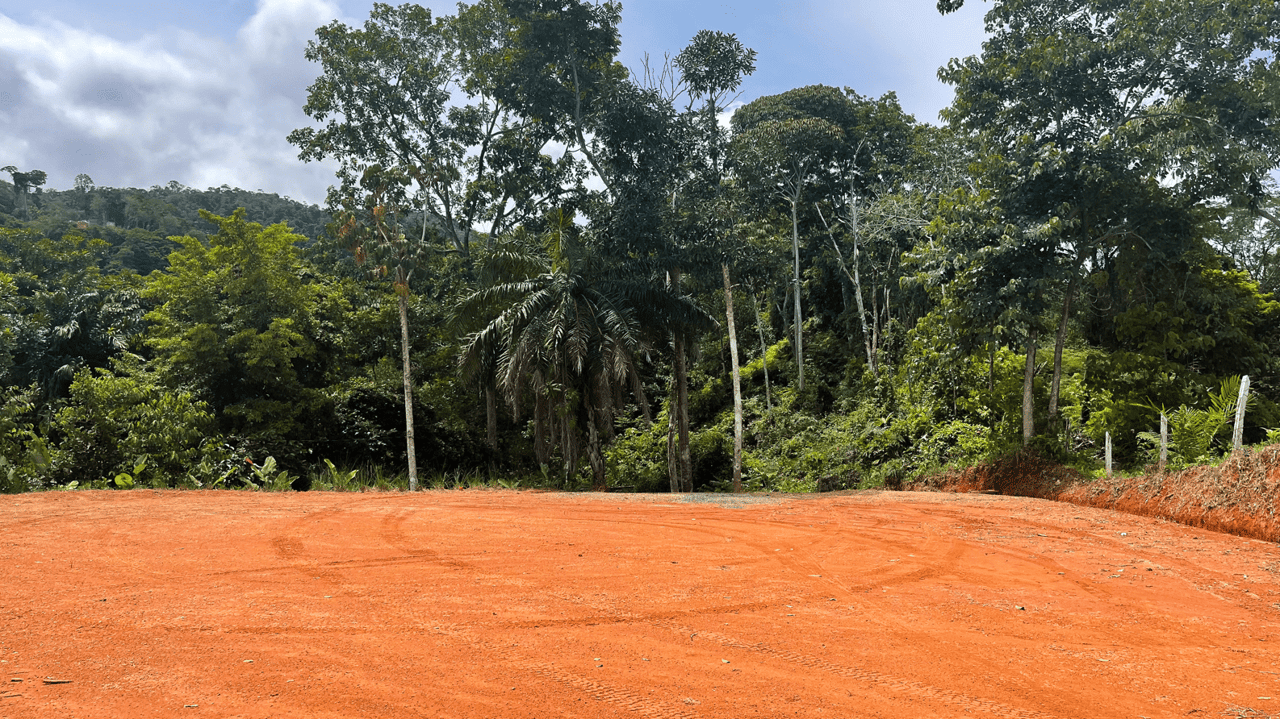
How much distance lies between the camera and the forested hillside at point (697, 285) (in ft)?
48.3

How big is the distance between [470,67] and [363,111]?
4.33 metres

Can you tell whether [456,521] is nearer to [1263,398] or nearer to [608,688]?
[608,688]

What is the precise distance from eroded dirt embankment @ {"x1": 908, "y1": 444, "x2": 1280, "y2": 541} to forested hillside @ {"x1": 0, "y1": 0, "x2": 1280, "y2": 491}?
4.78ft

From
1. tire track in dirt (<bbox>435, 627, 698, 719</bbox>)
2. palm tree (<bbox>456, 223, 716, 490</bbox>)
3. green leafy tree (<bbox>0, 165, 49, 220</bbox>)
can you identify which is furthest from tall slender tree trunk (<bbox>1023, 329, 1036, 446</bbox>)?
green leafy tree (<bbox>0, 165, 49, 220</bbox>)

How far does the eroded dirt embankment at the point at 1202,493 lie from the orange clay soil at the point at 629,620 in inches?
19.5

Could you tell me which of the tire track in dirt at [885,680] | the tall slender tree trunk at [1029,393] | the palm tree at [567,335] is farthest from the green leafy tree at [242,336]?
the tire track in dirt at [885,680]

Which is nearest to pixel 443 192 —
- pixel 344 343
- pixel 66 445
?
pixel 344 343

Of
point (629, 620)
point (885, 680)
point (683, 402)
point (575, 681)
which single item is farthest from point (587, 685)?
point (683, 402)

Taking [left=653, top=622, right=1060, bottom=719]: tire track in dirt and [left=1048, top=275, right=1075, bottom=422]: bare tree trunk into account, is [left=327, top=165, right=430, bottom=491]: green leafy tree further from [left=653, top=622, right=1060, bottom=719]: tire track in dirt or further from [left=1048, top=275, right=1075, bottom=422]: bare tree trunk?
[left=653, top=622, right=1060, bottom=719]: tire track in dirt

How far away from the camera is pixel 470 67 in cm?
2778

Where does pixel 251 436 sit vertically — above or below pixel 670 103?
below

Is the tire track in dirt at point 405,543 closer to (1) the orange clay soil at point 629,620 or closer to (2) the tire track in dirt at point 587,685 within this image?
(1) the orange clay soil at point 629,620

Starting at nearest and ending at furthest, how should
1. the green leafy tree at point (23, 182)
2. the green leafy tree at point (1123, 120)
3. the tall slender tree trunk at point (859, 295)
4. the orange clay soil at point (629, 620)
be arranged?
the orange clay soil at point (629, 620) → the green leafy tree at point (1123, 120) → the tall slender tree trunk at point (859, 295) → the green leafy tree at point (23, 182)

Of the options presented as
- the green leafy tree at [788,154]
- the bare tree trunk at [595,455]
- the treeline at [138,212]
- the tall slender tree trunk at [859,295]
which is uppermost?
the treeline at [138,212]
